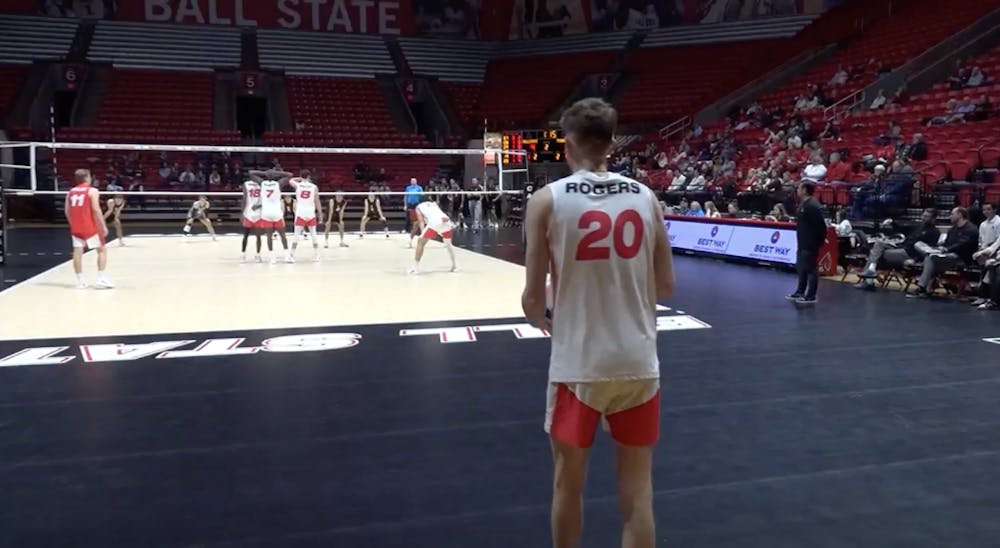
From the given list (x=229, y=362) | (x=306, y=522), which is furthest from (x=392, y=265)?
(x=306, y=522)

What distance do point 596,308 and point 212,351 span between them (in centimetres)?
521

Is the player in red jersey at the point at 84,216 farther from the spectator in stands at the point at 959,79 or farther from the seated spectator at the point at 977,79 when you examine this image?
the spectator in stands at the point at 959,79

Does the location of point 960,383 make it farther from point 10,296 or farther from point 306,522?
point 10,296

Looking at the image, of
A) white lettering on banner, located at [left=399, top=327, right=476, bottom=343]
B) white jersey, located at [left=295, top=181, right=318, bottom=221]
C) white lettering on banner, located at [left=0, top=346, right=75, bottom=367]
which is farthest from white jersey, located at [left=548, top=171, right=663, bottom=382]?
white jersey, located at [left=295, top=181, right=318, bottom=221]

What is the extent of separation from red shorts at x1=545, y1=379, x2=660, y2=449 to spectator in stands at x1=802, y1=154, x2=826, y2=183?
1530 cm

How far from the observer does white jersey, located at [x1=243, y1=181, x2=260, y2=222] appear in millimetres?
14000

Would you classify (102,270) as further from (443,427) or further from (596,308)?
(596,308)

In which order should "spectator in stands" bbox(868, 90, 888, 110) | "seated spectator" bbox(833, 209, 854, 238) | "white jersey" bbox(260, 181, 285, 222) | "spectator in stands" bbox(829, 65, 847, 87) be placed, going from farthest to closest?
1. "spectator in stands" bbox(829, 65, 847, 87)
2. "spectator in stands" bbox(868, 90, 888, 110)
3. "white jersey" bbox(260, 181, 285, 222)
4. "seated spectator" bbox(833, 209, 854, 238)

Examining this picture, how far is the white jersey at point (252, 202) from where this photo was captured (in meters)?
14.0

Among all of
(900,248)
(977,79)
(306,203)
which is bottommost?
(900,248)

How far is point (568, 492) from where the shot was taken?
2.54 metres

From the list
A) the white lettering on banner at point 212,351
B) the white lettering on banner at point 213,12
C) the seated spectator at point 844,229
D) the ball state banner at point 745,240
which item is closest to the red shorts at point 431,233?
the ball state banner at point 745,240

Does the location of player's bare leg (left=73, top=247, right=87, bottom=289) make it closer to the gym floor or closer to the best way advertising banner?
the gym floor

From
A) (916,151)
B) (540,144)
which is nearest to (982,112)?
(916,151)
